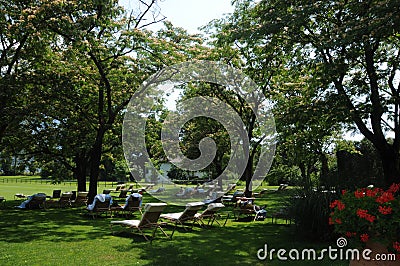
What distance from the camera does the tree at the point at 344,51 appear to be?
8.90 m

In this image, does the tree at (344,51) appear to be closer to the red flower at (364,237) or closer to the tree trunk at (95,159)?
the red flower at (364,237)

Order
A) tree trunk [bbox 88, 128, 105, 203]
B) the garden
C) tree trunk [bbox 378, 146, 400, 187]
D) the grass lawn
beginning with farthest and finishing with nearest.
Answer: tree trunk [bbox 88, 128, 105, 203] → tree trunk [bbox 378, 146, 400, 187] → the garden → the grass lawn

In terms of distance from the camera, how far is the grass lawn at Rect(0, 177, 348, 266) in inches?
271

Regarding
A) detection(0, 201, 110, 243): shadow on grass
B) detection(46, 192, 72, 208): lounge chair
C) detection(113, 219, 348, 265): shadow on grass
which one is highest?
detection(46, 192, 72, 208): lounge chair

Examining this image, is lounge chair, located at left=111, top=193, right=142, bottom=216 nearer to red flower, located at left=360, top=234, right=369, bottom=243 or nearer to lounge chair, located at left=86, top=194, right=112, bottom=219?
lounge chair, located at left=86, top=194, right=112, bottom=219

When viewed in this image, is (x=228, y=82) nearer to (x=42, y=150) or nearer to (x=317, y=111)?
(x=317, y=111)

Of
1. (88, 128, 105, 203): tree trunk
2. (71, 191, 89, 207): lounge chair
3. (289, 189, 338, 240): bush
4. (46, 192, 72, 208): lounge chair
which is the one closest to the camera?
(289, 189, 338, 240): bush

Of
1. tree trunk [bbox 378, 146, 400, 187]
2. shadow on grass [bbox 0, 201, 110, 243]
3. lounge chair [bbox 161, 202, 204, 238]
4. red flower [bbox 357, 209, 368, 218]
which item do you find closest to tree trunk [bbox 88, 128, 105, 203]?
shadow on grass [bbox 0, 201, 110, 243]

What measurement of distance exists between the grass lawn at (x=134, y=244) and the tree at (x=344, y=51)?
12.2 ft

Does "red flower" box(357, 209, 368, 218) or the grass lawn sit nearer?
"red flower" box(357, 209, 368, 218)

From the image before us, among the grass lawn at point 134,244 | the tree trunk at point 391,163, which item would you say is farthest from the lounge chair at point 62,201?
the tree trunk at point 391,163

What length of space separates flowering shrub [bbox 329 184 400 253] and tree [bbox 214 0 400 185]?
3.73 m

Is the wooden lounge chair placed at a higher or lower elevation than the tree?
lower

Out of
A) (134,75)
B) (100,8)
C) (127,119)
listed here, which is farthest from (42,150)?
(100,8)
